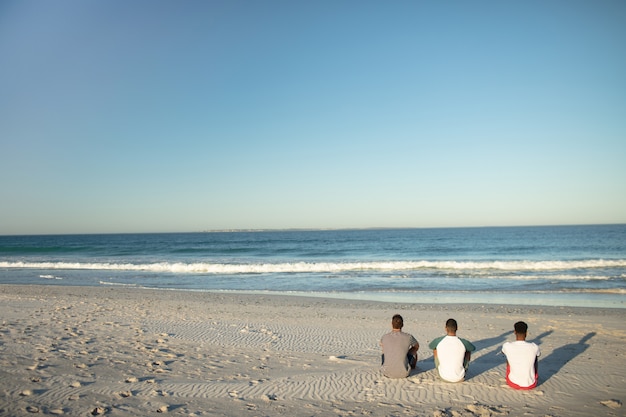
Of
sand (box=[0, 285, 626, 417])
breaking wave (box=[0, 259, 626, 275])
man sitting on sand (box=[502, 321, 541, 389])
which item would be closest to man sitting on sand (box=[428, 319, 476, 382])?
sand (box=[0, 285, 626, 417])

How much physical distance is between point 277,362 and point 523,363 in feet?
13.0

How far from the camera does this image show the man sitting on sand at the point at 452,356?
6.11m

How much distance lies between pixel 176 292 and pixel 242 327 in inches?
313

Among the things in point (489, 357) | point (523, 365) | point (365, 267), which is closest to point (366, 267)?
point (365, 267)

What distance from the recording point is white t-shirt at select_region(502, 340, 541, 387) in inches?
230

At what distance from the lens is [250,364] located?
7152 millimetres

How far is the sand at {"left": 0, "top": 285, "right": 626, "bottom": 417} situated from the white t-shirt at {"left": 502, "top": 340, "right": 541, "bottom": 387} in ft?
0.54

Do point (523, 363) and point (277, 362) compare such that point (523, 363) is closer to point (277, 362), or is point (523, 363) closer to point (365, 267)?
point (277, 362)

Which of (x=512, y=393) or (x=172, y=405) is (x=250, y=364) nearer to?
(x=172, y=405)

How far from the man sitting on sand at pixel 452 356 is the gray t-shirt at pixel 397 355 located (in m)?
0.44

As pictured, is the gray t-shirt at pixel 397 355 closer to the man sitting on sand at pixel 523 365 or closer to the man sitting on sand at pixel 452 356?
the man sitting on sand at pixel 452 356

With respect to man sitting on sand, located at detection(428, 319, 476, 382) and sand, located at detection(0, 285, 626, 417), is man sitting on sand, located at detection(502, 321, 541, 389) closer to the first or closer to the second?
sand, located at detection(0, 285, 626, 417)

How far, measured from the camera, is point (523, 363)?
5852 mm

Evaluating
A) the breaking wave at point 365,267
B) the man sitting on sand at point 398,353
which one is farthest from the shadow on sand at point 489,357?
the breaking wave at point 365,267
